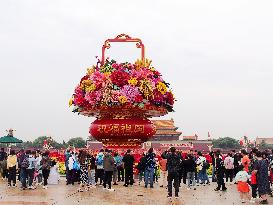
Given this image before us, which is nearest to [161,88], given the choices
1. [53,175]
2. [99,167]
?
[99,167]

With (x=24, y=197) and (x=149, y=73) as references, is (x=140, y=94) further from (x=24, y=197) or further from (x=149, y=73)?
(x=24, y=197)

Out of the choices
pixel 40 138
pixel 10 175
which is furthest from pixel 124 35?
pixel 40 138

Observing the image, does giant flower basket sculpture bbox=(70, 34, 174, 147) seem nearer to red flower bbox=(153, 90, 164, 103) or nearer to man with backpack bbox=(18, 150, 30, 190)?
red flower bbox=(153, 90, 164, 103)

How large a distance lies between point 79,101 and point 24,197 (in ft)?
21.1

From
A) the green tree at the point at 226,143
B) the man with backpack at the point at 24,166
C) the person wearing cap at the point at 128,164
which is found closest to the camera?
the man with backpack at the point at 24,166

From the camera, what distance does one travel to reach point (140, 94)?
17.6 m

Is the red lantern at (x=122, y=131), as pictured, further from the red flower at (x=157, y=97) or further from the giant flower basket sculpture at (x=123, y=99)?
the red flower at (x=157, y=97)

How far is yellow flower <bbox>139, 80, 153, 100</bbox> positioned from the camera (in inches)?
694

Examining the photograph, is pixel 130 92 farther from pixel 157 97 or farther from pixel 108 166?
pixel 108 166

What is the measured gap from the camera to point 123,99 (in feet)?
56.3

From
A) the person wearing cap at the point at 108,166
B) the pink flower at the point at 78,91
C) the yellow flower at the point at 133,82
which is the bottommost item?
the person wearing cap at the point at 108,166

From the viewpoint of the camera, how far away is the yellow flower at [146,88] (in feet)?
57.8

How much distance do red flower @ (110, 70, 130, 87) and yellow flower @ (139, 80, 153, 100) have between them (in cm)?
67

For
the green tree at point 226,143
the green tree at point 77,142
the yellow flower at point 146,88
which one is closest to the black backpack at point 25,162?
the yellow flower at point 146,88
